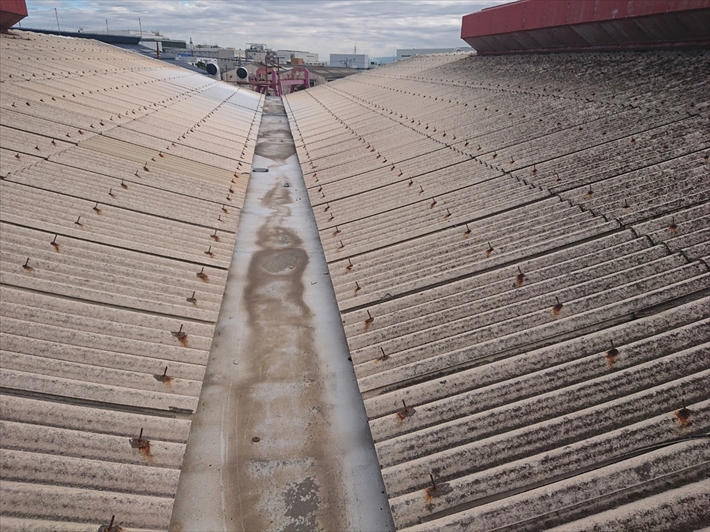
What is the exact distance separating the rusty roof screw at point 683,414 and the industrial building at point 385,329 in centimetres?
2

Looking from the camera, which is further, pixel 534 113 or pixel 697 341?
pixel 534 113

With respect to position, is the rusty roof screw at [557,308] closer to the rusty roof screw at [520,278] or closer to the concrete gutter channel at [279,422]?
the rusty roof screw at [520,278]

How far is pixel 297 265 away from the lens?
1009 centimetres

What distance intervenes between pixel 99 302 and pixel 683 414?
7119 millimetres

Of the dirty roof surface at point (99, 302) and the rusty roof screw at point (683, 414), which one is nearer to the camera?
the rusty roof screw at point (683, 414)

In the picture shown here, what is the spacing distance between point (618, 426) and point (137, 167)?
11.7 meters

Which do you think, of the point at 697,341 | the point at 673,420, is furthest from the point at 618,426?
the point at 697,341

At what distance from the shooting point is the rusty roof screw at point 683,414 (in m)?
3.88

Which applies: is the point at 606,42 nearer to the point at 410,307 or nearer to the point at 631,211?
the point at 631,211

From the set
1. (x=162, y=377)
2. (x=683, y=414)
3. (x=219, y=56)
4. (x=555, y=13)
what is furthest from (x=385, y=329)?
(x=219, y=56)

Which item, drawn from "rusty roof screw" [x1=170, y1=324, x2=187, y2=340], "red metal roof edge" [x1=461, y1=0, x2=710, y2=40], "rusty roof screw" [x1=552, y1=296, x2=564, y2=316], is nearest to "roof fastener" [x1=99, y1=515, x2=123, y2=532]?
"rusty roof screw" [x1=170, y1=324, x2=187, y2=340]

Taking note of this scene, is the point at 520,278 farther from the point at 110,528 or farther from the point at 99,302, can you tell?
the point at 99,302

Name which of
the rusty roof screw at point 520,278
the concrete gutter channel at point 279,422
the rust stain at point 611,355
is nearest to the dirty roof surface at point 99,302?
the concrete gutter channel at point 279,422

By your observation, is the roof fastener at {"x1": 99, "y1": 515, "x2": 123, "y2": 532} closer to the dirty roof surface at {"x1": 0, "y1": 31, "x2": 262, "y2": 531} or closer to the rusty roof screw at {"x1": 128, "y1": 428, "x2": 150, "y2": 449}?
the dirty roof surface at {"x1": 0, "y1": 31, "x2": 262, "y2": 531}
